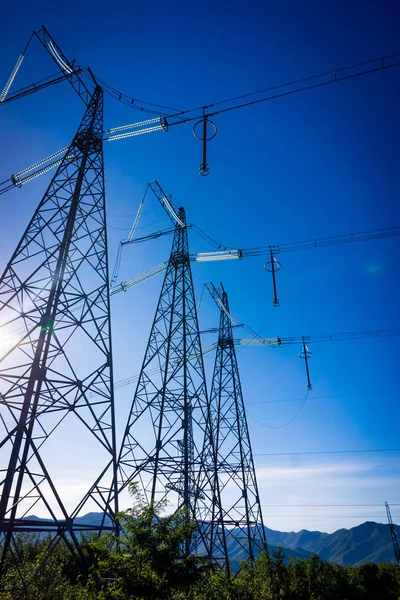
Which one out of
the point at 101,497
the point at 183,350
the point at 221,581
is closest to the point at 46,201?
the point at 183,350

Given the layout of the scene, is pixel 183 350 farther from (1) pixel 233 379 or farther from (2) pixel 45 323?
(1) pixel 233 379

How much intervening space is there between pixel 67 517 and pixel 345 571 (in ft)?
132

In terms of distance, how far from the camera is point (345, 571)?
3897cm

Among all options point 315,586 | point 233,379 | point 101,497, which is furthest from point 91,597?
point 233,379

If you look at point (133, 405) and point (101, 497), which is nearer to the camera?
point (101, 497)

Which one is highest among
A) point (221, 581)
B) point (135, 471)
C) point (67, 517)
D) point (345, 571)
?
point (135, 471)

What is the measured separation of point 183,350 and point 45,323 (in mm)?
9584

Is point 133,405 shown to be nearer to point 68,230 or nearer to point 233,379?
point 68,230

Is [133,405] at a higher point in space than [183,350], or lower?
lower

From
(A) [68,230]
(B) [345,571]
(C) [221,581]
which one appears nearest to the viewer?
(C) [221,581]

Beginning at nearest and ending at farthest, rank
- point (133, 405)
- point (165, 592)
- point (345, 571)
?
point (165, 592), point (133, 405), point (345, 571)

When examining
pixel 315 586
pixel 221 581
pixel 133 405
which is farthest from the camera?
pixel 315 586

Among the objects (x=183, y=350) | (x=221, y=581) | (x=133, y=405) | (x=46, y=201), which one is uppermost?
(x=46, y=201)

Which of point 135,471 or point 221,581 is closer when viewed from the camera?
point 221,581
